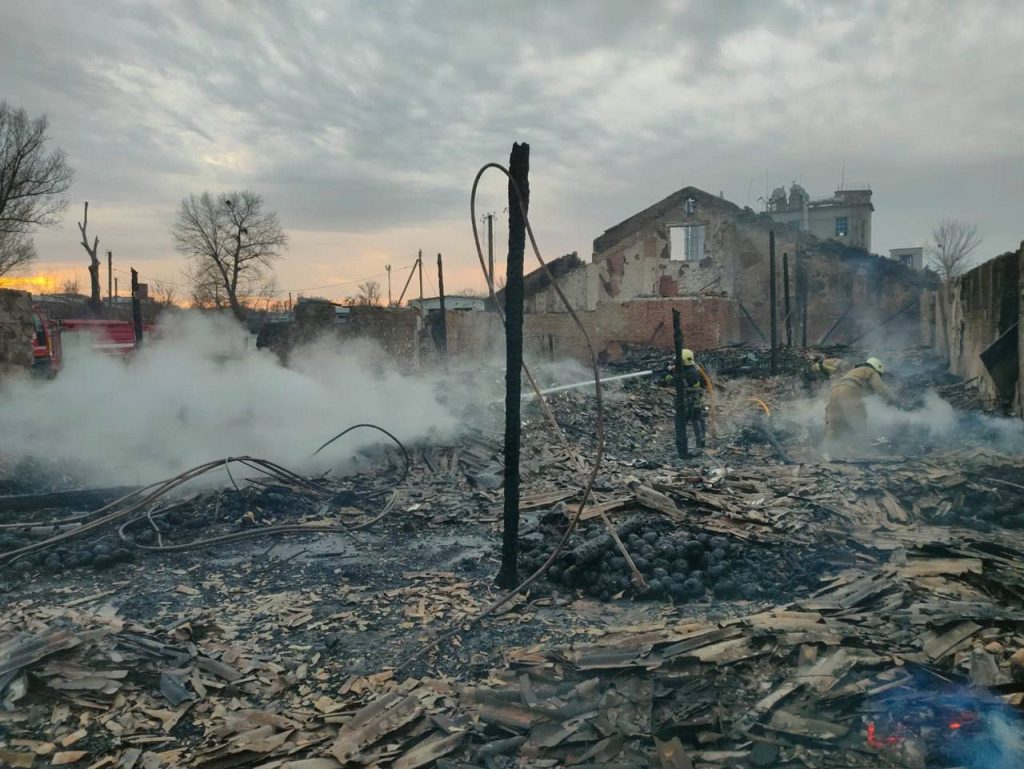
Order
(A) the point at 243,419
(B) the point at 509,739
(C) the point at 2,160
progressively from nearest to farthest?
1. (B) the point at 509,739
2. (A) the point at 243,419
3. (C) the point at 2,160

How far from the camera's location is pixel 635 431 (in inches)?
589

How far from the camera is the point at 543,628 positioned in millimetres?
5098

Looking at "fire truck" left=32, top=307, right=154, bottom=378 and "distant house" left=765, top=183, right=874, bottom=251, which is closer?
"fire truck" left=32, top=307, right=154, bottom=378

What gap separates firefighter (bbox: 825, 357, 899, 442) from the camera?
10.3 metres

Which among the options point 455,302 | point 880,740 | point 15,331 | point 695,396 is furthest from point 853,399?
point 455,302

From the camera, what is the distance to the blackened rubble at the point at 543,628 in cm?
347

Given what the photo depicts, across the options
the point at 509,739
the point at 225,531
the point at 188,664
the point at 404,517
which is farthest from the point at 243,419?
the point at 509,739

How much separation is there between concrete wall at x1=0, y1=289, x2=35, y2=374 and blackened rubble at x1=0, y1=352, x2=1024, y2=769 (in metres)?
2.33

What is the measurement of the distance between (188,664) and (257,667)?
44 cm

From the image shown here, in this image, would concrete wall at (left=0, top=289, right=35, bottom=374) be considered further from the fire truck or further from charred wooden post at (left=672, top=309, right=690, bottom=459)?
charred wooden post at (left=672, top=309, right=690, bottom=459)

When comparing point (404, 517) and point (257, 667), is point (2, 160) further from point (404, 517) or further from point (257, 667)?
point (257, 667)

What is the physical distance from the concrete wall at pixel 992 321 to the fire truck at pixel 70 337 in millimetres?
16511

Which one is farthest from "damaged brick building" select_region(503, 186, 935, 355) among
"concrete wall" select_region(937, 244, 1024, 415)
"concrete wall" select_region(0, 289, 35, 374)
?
"concrete wall" select_region(0, 289, 35, 374)

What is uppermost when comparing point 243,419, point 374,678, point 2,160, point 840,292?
point 2,160
